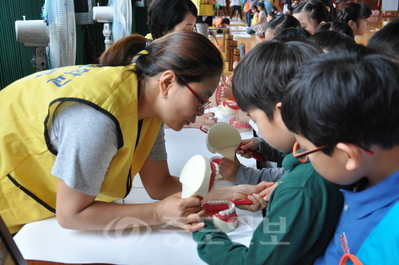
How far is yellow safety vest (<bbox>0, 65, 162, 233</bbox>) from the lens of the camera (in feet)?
3.11

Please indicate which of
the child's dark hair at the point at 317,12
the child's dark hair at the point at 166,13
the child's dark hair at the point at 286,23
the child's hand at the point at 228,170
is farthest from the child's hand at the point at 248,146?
the child's dark hair at the point at 317,12

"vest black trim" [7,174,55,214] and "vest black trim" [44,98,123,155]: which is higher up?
"vest black trim" [44,98,123,155]

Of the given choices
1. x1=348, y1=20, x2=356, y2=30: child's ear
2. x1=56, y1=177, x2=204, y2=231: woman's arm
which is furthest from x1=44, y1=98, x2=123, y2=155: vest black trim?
x1=348, y1=20, x2=356, y2=30: child's ear

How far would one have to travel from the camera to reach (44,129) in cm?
96

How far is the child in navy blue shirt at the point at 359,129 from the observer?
22.5 inches

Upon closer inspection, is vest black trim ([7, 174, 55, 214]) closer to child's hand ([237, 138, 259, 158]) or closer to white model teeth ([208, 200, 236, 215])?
white model teeth ([208, 200, 236, 215])

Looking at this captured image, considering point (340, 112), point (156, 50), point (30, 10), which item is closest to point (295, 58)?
point (340, 112)

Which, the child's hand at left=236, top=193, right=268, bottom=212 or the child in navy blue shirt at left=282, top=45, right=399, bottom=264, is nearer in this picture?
the child in navy blue shirt at left=282, top=45, right=399, bottom=264

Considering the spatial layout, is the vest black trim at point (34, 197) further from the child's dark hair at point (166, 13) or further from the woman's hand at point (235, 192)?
the child's dark hair at point (166, 13)

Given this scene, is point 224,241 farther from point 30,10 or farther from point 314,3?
point 30,10

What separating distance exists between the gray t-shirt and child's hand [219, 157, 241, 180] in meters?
0.51

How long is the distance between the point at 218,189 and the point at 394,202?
667mm

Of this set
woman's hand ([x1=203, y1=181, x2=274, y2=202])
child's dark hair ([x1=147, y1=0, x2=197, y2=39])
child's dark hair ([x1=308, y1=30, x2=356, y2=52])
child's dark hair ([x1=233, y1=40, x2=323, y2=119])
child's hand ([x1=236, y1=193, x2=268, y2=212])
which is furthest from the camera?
child's dark hair ([x1=147, y1=0, x2=197, y2=39])

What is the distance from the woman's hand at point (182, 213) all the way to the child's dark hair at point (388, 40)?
2.68ft
